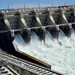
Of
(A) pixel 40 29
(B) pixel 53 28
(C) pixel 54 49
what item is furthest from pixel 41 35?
(B) pixel 53 28

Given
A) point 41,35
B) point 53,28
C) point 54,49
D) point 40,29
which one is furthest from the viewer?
point 53,28

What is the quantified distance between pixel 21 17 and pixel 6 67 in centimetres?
1731

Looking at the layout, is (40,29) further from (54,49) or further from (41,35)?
(54,49)

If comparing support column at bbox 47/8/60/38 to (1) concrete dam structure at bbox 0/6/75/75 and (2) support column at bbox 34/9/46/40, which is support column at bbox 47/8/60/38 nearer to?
(1) concrete dam structure at bbox 0/6/75/75

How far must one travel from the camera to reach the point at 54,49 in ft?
110

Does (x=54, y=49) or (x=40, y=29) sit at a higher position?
(x=40, y=29)

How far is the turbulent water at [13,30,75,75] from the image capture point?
28.1 m

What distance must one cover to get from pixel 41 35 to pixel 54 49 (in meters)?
2.61

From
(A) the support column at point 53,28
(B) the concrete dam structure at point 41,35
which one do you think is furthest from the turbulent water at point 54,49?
(A) the support column at point 53,28

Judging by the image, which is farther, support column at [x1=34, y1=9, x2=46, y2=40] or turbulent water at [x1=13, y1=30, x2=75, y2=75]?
support column at [x1=34, y1=9, x2=46, y2=40]

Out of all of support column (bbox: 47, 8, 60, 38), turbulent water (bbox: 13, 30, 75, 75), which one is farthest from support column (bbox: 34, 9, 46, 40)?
support column (bbox: 47, 8, 60, 38)

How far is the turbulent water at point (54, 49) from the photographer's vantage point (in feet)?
92.2

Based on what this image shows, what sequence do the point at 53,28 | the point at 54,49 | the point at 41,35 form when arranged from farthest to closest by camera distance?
the point at 53,28 → the point at 41,35 → the point at 54,49

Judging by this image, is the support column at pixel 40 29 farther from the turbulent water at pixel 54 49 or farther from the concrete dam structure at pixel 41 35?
the turbulent water at pixel 54 49
